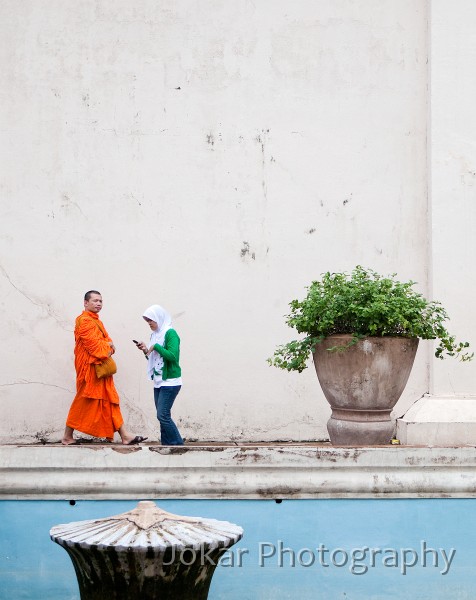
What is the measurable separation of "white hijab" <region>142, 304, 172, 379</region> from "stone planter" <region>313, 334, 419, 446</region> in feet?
7.57

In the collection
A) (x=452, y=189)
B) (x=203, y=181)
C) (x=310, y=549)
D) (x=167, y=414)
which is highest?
(x=203, y=181)

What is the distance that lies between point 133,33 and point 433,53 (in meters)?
2.56

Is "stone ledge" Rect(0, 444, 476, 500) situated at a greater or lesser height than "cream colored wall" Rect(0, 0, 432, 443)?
lesser

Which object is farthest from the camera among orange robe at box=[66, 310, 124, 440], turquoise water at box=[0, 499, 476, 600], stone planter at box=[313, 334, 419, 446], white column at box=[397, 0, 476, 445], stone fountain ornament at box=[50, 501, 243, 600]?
white column at box=[397, 0, 476, 445]

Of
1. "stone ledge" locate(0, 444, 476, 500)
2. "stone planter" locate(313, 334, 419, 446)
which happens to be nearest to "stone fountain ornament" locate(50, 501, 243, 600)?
"stone ledge" locate(0, 444, 476, 500)

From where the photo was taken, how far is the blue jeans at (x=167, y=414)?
677cm

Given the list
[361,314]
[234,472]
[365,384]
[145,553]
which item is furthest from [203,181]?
[145,553]

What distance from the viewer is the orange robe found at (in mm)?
7195

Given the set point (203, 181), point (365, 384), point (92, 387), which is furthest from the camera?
point (203, 181)

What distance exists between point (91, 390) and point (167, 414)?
774 millimetres

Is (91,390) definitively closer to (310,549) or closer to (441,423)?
(441,423)

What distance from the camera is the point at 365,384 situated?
4703mm

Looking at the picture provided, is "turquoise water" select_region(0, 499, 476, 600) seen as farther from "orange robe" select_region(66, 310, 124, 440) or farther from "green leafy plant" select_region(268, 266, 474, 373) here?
"orange robe" select_region(66, 310, 124, 440)

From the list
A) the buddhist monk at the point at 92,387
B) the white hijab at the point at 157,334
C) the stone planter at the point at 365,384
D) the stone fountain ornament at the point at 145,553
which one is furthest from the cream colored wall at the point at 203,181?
the stone fountain ornament at the point at 145,553
